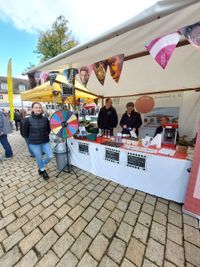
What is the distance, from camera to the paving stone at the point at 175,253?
123cm

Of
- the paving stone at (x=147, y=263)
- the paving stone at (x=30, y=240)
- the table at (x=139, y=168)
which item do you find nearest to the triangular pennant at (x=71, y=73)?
the table at (x=139, y=168)

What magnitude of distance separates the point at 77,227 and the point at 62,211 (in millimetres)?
372

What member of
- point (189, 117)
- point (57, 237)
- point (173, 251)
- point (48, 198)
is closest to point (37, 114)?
point (48, 198)

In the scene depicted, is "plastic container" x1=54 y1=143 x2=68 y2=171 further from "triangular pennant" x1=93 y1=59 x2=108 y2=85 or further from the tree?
the tree

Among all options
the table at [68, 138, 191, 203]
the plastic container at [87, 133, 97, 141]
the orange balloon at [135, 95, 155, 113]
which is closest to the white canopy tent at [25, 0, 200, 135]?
the orange balloon at [135, 95, 155, 113]

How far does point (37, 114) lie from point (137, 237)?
97.4 inches

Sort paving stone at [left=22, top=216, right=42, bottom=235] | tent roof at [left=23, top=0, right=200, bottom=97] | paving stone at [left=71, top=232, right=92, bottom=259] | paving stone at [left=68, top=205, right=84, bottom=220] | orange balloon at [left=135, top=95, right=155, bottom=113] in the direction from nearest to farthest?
tent roof at [left=23, top=0, right=200, bottom=97], paving stone at [left=71, top=232, right=92, bottom=259], paving stone at [left=22, top=216, right=42, bottom=235], paving stone at [left=68, top=205, right=84, bottom=220], orange balloon at [left=135, top=95, right=155, bottom=113]

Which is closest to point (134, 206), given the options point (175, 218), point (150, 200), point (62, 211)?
point (150, 200)

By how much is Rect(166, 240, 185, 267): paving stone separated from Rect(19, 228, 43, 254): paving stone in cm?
139

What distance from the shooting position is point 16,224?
5.41 feet

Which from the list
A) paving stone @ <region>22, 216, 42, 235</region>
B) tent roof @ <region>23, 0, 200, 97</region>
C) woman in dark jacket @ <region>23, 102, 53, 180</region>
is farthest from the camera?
woman in dark jacket @ <region>23, 102, 53, 180</region>

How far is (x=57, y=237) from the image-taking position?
1471 mm

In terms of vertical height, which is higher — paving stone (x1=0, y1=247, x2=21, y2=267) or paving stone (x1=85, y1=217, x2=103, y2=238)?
paving stone (x1=85, y1=217, x2=103, y2=238)

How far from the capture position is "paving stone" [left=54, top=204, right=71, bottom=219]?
5.86ft
